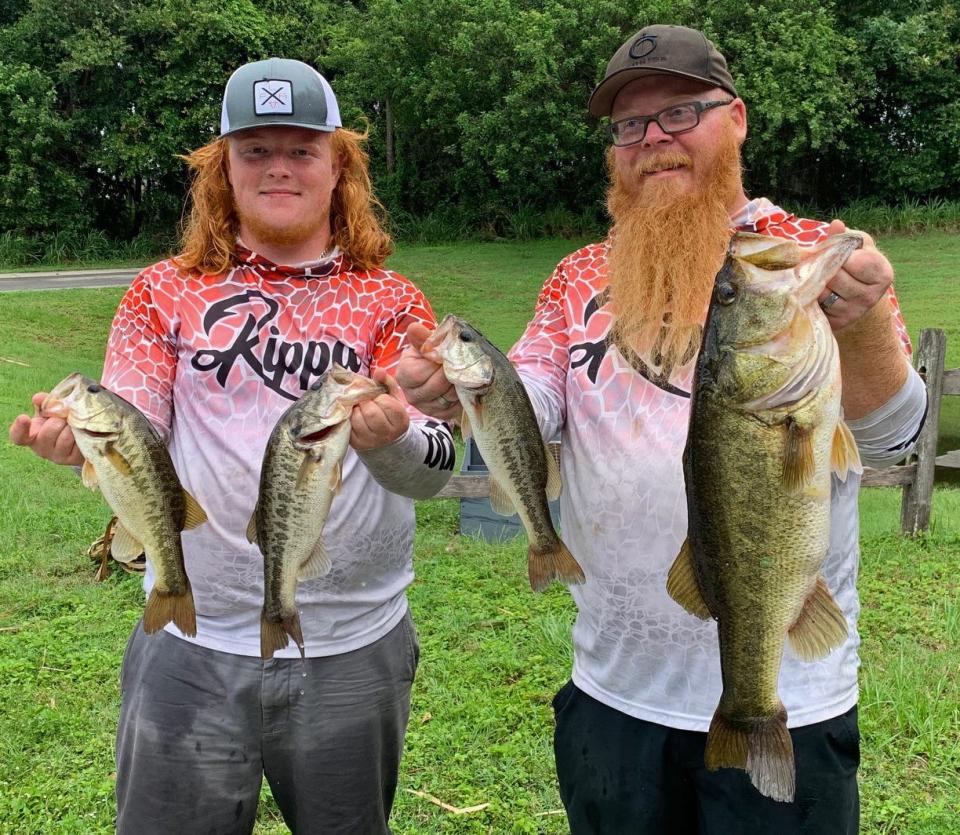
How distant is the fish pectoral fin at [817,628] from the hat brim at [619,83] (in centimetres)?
150

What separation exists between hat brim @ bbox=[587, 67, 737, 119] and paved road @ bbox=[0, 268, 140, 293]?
774 inches

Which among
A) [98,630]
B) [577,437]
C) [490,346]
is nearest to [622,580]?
[577,437]

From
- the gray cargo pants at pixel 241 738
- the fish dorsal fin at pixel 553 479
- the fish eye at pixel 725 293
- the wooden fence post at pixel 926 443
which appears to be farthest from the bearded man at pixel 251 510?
the wooden fence post at pixel 926 443

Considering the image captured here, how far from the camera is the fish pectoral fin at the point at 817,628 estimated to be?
Result: 2189 millimetres

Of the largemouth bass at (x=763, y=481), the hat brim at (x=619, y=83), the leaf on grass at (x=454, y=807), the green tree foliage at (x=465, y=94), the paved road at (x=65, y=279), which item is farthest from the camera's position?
the green tree foliage at (x=465, y=94)

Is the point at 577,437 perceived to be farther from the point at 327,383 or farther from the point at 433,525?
the point at 433,525

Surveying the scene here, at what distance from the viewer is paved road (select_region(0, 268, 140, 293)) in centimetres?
2080

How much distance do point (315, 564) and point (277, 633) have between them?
0.73 feet

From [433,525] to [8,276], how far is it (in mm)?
19575

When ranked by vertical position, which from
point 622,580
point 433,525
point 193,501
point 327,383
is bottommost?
point 433,525

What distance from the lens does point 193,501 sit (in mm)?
2615

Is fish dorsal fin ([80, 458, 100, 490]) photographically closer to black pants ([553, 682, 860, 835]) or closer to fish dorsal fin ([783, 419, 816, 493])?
black pants ([553, 682, 860, 835])

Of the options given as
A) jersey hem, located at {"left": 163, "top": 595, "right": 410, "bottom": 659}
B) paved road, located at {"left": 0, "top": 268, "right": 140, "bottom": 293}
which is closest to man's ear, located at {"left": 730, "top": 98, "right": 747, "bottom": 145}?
jersey hem, located at {"left": 163, "top": 595, "right": 410, "bottom": 659}

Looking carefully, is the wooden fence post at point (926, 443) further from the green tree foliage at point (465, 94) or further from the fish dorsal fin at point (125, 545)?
the green tree foliage at point (465, 94)
